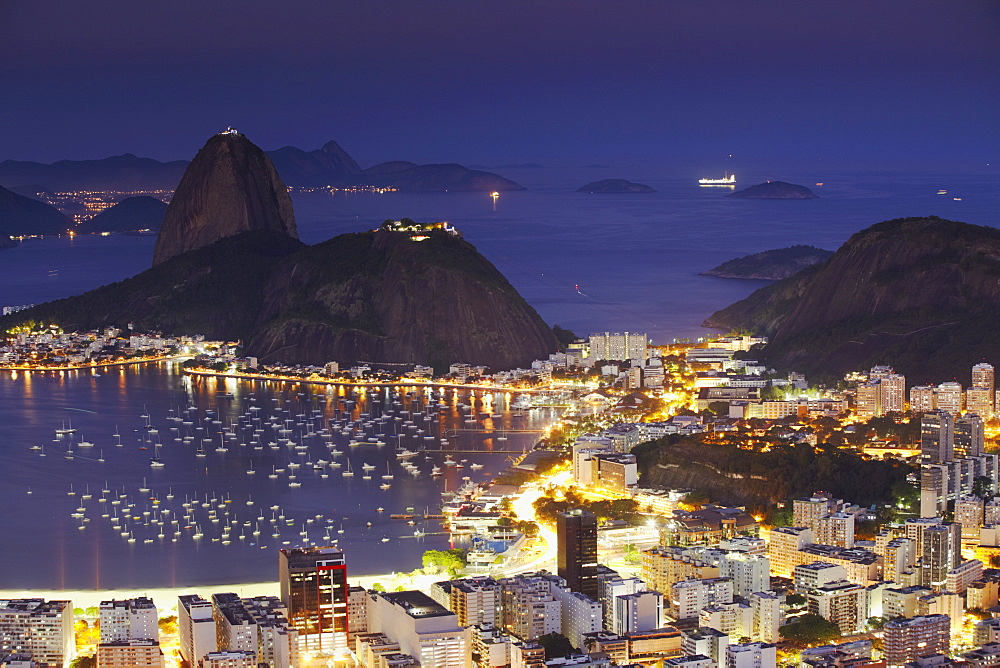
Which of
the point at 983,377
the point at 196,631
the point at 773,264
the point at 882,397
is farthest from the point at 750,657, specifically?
the point at 773,264

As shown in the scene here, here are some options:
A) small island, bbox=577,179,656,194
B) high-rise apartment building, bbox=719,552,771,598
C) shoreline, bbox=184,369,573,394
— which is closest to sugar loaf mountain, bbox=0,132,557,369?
shoreline, bbox=184,369,573,394

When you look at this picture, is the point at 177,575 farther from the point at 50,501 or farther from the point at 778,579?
the point at 778,579

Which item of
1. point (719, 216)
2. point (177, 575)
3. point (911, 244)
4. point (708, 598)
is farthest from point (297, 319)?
point (719, 216)

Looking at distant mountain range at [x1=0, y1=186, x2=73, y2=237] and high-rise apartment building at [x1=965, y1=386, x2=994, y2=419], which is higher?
distant mountain range at [x1=0, y1=186, x2=73, y2=237]

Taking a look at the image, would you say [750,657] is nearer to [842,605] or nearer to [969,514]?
[842,605]

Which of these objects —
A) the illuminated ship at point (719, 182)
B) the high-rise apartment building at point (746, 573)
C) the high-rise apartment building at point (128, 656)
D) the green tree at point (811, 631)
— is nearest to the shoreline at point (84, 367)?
the high-rise apartment building at point (746, 573)

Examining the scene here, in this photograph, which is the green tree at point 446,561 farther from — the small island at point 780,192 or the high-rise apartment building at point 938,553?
the small island at point 780,192

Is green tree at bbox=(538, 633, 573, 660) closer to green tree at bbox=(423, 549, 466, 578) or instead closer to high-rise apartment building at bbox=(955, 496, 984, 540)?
green tree at bbox=(423, 549, 466, 578)
